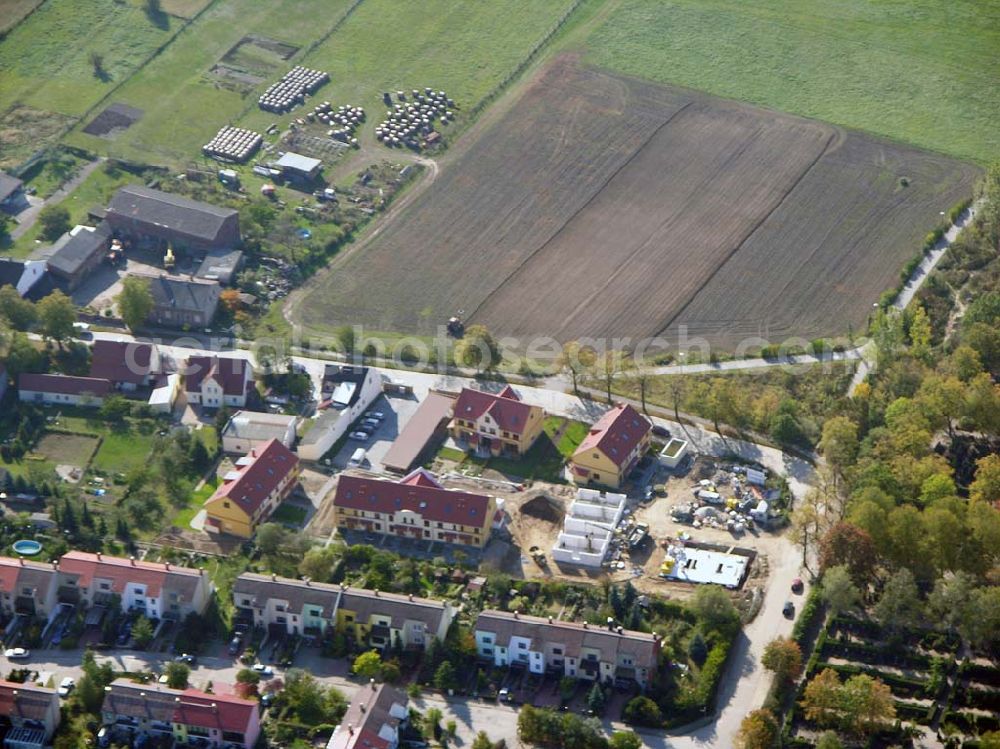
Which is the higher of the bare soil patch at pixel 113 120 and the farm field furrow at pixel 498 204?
the bare soil patch at pixel 113 120

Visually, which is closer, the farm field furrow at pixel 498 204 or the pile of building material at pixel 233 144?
the farm field furrow at pixel 498 204

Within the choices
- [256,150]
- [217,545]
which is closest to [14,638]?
[217,545]

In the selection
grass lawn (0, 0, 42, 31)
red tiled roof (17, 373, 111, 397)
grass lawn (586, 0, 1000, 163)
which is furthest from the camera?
grass lawn (0, 0, 42, 31)

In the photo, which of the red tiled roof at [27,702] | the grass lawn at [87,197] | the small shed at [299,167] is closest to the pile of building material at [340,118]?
the small shed at [299,167]

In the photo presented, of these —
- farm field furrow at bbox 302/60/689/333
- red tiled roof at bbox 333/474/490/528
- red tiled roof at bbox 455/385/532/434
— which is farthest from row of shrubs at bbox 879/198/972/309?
red tiled roof at bbox 333/474/490/528

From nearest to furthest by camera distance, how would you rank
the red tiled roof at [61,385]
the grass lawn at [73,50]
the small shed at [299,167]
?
the red tiled roof at [61,385]
the small shed at [299,167]
the grass lawn at [73,50]

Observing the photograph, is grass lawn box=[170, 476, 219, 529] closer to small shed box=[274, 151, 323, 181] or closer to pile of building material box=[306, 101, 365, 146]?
small shed box=[274, 151, 323, 181]

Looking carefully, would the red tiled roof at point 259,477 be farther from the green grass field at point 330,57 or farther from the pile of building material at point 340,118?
the pile of building material at point 340,118
